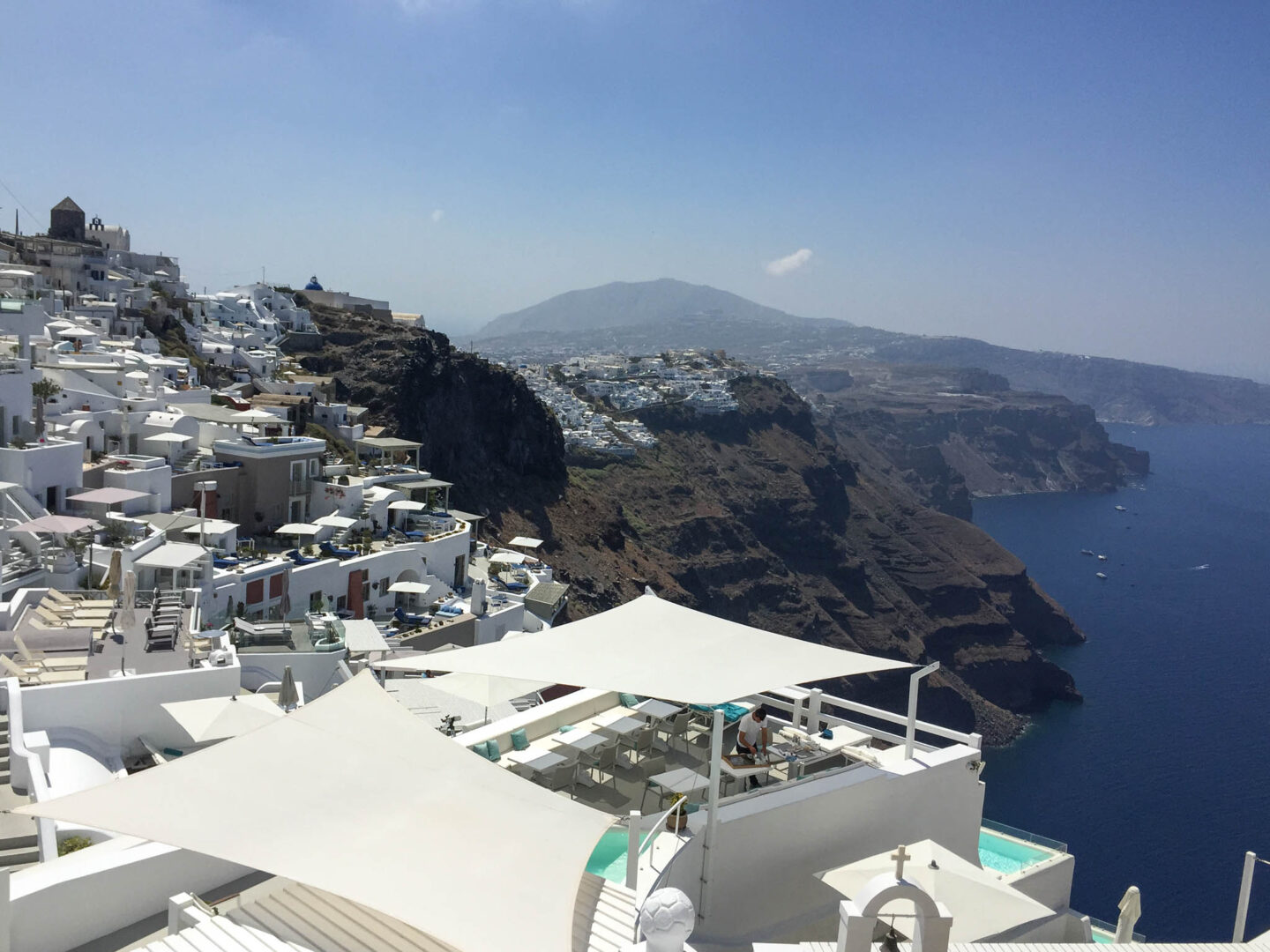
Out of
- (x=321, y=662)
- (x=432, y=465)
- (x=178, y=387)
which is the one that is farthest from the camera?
(x=432, y=465)

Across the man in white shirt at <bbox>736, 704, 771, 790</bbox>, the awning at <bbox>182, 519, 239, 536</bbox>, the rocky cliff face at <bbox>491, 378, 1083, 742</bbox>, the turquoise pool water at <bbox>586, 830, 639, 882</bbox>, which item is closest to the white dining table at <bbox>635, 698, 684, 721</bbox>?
the man in white shirt at <bbox>736, 704, 771, 790</bbox>

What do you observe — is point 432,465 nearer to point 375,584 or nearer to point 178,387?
point 178,387

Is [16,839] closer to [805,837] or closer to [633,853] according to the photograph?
[633,853]

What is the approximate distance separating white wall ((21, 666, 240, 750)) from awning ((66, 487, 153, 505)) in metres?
8.34

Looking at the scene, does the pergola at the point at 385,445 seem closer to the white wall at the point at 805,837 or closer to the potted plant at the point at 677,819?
the white wall at the point at 805,837

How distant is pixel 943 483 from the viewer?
111562 mm

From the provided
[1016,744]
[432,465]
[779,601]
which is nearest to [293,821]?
[432,465]

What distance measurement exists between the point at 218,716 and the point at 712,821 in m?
6.91

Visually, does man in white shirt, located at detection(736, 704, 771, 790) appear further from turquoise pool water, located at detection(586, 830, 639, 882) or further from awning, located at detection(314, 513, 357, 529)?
awning, located at detection(314, 513, 357, 529)

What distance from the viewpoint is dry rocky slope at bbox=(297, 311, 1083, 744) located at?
1879 inches

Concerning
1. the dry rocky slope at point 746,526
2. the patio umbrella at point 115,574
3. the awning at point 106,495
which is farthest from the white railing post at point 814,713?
the dry rocky slope at point 746,526

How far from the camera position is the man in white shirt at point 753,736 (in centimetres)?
901

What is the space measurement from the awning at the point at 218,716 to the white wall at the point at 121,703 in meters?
0.22

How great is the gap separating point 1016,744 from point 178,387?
4570 centimetres
